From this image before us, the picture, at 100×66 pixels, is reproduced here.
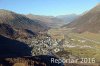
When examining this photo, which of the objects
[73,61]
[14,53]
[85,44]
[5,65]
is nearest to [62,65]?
[73,61]

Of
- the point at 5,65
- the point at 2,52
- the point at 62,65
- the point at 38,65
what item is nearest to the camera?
the point at 5,65

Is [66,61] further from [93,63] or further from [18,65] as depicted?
[18,65]

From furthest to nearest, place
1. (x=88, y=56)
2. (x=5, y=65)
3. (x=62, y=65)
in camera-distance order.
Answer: (x=88, y=56), (x=62, y=65), (x=5, y=65)

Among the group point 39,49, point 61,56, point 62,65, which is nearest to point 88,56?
point 61,56

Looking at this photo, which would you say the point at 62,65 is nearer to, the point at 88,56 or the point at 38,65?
the point at 38,65

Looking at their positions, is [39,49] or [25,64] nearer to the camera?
[25,64]

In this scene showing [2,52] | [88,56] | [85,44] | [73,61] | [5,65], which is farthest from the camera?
[85,44]

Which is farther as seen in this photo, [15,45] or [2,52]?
[15,45]

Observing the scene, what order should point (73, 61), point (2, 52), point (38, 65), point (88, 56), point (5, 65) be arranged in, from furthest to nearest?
point (2, 52) → point (88, 56) → point (73, 61) → point (38, 65) → point (5, 65)
